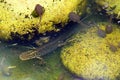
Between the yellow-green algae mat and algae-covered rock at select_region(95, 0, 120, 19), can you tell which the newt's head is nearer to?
the yellow-green algae mat

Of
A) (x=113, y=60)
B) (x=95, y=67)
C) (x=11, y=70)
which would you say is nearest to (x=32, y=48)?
(x=11, y=70)

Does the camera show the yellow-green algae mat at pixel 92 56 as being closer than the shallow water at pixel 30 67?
Yes

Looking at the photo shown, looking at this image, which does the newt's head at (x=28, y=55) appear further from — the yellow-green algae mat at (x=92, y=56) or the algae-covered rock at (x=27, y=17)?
the yellow-green algae mat at (x=92, y=56)

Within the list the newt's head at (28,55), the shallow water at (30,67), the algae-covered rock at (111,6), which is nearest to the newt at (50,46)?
the newt's head at (28,55)

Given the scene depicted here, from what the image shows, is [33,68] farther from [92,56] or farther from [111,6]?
[111,6]

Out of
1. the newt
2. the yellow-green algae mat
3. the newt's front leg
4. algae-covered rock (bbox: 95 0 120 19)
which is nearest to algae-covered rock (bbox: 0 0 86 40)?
the newt

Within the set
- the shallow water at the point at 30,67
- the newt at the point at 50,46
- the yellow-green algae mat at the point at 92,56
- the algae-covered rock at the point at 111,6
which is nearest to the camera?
the yellow-green algae mat at the point at 92,56

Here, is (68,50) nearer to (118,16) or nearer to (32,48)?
(32,48)
